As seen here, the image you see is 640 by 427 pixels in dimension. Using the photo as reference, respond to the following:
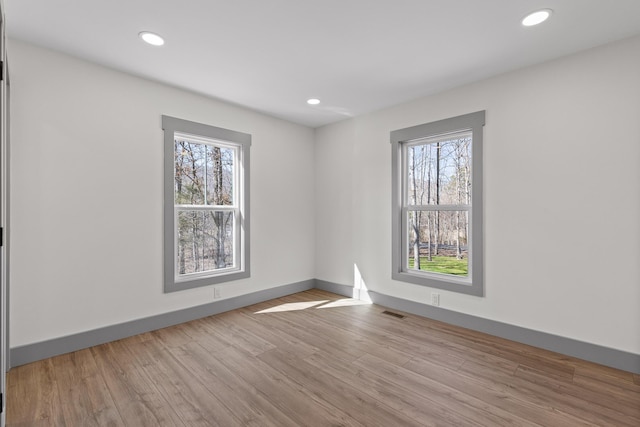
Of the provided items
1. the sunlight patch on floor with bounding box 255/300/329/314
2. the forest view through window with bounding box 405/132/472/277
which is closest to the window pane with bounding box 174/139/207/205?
the sunlight patch on floor with bounding box 255/300/329/314

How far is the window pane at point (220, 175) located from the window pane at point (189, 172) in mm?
87

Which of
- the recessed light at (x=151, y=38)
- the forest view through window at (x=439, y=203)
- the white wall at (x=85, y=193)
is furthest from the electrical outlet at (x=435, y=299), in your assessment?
the recessed light at (x=151, y=38)

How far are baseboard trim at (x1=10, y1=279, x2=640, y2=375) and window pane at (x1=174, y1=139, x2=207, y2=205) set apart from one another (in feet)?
4.09

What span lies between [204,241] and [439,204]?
9.25 ft

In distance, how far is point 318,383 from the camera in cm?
220

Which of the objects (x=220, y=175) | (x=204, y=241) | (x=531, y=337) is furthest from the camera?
(x=220, y=175)

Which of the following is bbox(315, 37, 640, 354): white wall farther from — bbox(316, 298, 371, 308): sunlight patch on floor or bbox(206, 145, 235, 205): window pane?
bbox(206, 145, 235, 205): window pane

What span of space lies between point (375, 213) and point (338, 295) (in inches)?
52.6

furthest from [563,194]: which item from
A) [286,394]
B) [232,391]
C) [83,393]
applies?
[83,393]

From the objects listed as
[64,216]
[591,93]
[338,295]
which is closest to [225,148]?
[64,216]

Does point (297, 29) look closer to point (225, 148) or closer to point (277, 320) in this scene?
point (225, 148)

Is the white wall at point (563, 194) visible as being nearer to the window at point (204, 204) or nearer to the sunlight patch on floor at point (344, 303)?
the sunlight patch on floor at point (344, 303)

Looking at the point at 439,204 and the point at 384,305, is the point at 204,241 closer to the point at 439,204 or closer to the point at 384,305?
the point at 384,305

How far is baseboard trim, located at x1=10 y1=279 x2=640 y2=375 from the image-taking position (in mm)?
2412
